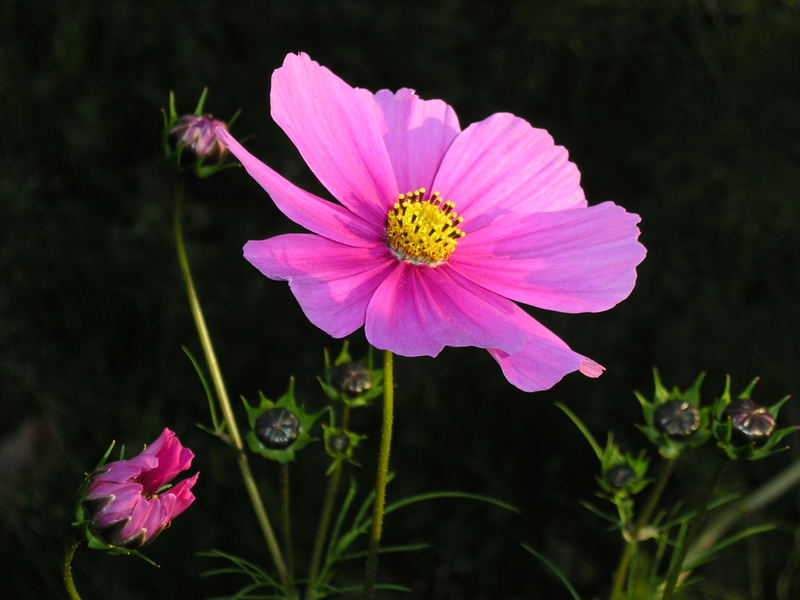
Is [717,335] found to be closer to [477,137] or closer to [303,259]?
[477,137]

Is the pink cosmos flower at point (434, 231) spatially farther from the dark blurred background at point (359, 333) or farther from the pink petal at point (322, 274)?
the dark blurred background at point (359, 333)

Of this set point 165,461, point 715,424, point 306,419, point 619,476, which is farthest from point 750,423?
point 165,461

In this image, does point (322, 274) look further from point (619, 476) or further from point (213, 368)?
point (619, 476)

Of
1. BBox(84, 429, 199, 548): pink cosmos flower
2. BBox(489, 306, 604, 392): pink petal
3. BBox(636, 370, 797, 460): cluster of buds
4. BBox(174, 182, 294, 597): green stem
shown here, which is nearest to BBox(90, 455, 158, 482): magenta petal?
BBox(84, 429, 199, 548): pink cosmos flower

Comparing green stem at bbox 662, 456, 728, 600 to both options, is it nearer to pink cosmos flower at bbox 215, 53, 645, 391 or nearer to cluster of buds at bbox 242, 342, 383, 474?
pink cosmos flower at bbox 215, 53, 645, 391

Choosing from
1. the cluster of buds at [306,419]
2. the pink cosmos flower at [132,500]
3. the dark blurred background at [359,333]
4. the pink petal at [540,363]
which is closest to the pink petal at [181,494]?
the pink cosmos flower at [132,500]
